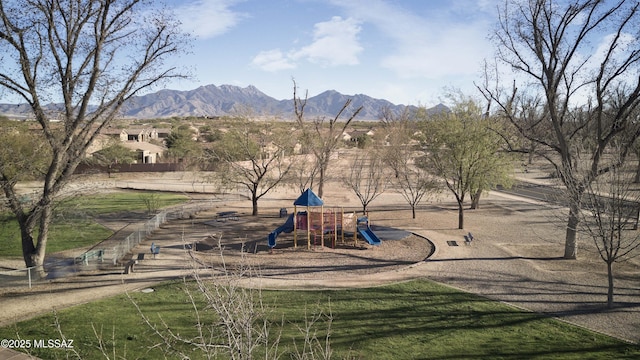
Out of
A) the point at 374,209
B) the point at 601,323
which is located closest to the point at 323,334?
the point at 601,323

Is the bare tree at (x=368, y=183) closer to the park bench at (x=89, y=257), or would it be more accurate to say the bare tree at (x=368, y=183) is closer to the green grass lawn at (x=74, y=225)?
the green grass lawn at (x=74, y=225)

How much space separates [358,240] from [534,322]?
11853 millimetres

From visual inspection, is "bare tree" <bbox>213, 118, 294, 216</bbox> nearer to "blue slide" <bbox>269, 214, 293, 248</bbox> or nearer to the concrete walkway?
"blue slide" <bbox>269, 214, 293, 248</bbox>

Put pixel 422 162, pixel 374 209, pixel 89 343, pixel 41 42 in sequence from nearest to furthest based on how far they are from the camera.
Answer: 1. pixel 89 343
2. pixel 41 42
3. pixel 374 209
4. pixel 422 162

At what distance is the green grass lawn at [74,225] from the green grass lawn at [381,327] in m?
5.05

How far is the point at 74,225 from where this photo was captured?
17797 mm

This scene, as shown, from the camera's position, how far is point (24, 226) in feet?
57.1

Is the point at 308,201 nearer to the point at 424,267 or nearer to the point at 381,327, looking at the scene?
the point at 424,267

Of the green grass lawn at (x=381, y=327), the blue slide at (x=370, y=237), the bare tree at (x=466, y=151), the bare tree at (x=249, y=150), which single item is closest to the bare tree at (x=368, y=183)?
the bare tree at (x=466, y=151)

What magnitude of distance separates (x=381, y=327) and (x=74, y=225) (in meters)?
12.9

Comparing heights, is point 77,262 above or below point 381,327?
above

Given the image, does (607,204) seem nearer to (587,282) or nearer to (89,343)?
A: (587,282)

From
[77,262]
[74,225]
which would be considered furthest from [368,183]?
[74,225]

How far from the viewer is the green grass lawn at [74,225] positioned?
1873 cm
